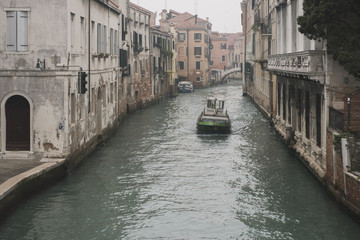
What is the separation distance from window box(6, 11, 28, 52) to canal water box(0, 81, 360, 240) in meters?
3.91

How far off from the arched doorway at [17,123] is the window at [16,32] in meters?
1.38

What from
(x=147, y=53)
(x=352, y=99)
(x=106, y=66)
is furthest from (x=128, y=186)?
(x=147, y=53)

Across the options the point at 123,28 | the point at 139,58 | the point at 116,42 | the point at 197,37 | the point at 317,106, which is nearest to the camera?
the point at 317,106

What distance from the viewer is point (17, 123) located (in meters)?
15.1

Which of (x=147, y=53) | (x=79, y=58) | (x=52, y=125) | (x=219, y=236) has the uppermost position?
(x=147, y=53)

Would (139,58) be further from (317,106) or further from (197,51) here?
(197,51)

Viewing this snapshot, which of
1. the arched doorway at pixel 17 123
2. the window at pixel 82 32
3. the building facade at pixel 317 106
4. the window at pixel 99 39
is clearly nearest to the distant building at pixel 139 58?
the window at pixel 99 39

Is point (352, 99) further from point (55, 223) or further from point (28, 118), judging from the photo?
point (28, 118)

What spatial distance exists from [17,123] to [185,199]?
215 inches

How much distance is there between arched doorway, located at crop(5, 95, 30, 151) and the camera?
49.3 ft

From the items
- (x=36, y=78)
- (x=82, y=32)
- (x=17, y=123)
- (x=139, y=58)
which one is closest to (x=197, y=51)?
(x=139, y=58)

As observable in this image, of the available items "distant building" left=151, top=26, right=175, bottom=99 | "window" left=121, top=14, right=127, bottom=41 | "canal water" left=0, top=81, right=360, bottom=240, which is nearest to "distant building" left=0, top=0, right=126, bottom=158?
"canal water" left=0, top=81, right=360, bottom=240

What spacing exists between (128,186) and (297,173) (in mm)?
4998

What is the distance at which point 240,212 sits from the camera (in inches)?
471
